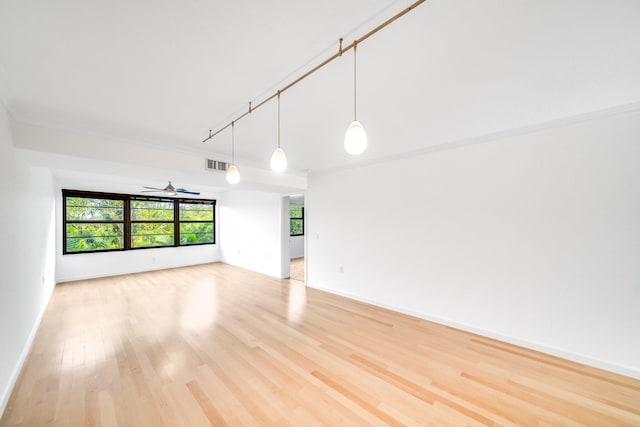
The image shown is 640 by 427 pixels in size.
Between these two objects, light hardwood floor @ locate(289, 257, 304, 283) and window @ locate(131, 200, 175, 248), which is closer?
light hardwood floor @ locate(289, 257, 304, 283)

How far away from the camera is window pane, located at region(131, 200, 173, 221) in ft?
22.1

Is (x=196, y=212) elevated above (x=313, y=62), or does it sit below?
below

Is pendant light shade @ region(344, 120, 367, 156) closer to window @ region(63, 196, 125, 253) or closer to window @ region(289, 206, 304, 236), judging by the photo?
window @ region(63, 196, 125, 253)

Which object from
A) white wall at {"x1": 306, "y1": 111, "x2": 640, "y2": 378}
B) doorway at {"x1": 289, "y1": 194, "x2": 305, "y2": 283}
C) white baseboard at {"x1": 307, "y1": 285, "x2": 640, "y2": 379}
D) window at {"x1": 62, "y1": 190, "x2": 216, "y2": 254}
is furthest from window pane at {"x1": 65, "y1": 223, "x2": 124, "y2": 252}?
white baseboard at {"x1": 307, "y1": 285, "x2": 640, "y2": 379}

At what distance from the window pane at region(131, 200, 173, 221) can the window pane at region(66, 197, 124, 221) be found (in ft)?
0.95

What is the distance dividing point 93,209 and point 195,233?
2.57m

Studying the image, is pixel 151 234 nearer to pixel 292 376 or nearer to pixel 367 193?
pixel 367 193

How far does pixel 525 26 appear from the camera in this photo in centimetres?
132

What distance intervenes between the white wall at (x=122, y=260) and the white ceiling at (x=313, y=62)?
4.87 meters

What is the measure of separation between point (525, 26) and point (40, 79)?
10.9ft

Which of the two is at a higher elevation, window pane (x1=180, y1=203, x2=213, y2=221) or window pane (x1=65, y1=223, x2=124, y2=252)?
window pane (x1=180, y1=203, x2=213, y2=221)

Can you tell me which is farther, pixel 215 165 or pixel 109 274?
pixel 109 274

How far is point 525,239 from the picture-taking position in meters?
2.80

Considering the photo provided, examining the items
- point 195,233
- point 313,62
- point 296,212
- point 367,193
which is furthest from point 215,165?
point 296,212
